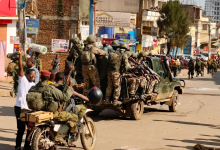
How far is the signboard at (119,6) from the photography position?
914 inches

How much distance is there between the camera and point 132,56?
1277cm

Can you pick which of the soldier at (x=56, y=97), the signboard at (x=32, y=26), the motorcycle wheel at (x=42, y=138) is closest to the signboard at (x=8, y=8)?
the signboard at (x=32, y=26)

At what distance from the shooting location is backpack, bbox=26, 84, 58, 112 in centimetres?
689

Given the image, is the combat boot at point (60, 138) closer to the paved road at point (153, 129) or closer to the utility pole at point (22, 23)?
the paved road at point (153, 129)

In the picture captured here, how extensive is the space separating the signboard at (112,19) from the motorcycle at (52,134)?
54.7 ft

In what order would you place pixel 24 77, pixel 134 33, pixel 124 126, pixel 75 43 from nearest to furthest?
pixel 24 77
pixel 124 126
pixel 75 43
pixel 134 33

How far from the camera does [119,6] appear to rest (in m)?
23.4

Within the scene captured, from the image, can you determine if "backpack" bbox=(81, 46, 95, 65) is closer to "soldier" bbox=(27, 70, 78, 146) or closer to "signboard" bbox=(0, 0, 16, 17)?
"soldier" bbox=(27, 70, 78, 146)

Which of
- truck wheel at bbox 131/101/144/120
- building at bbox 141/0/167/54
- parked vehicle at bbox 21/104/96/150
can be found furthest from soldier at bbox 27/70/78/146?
building at bbox 141/0/167/54

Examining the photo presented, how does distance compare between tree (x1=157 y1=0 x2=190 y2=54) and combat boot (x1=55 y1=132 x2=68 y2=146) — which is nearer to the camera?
combat boot (x1=55 y1=132 x2=68 y2=146)

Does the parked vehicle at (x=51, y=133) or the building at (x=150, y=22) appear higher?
the building at (x=150, y=22)

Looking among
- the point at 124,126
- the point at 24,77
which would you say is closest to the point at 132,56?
the point at 124,126

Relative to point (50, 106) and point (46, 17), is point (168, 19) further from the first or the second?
point (50, 106)

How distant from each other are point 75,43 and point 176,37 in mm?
50199
